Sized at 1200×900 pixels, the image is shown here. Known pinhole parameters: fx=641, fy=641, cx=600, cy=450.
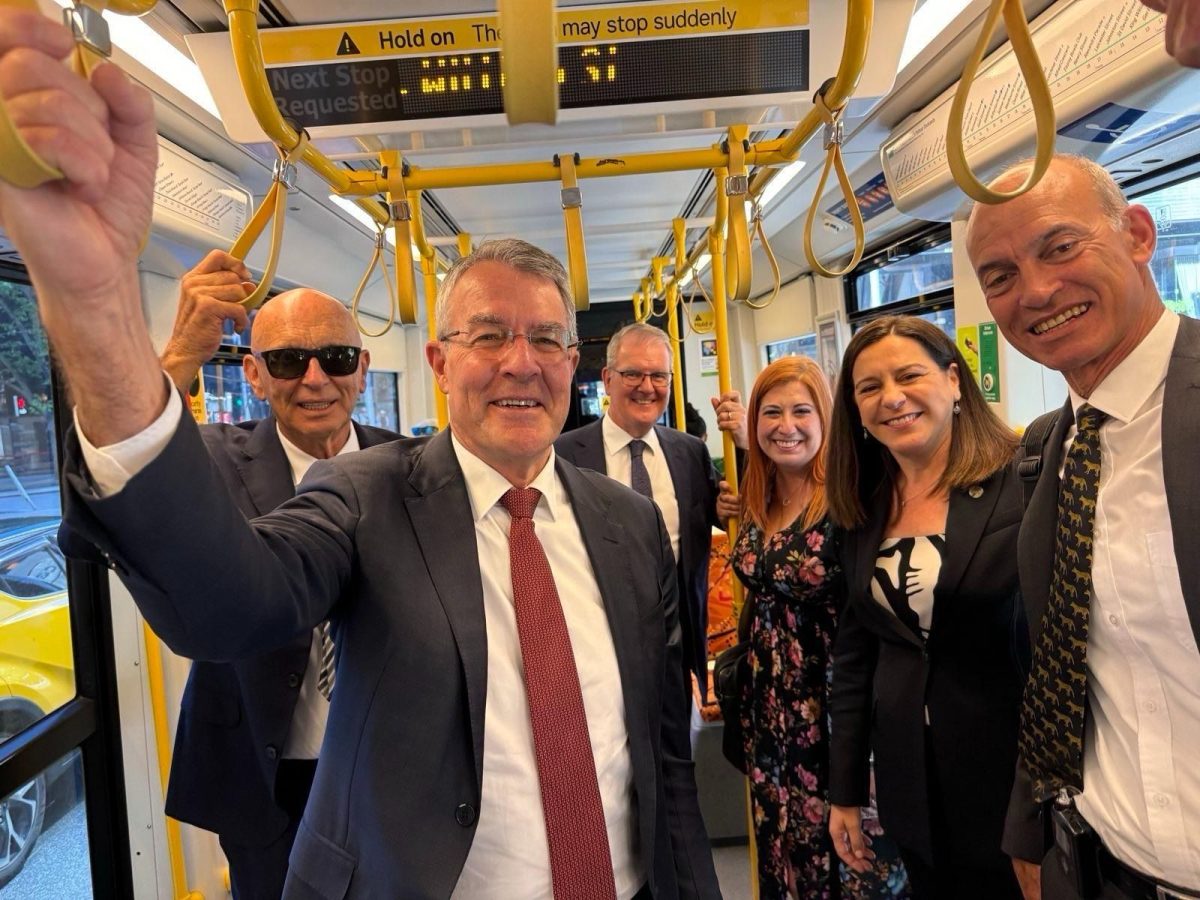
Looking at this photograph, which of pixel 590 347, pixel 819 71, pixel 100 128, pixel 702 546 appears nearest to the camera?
pixel 100 128

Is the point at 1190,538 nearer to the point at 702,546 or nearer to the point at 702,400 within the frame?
the point at 702,546

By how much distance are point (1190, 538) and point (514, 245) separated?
4.14 ft

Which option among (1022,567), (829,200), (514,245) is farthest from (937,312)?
(514,245)

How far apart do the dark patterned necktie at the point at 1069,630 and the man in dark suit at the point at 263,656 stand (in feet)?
5.32

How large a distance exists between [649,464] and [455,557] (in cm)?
205

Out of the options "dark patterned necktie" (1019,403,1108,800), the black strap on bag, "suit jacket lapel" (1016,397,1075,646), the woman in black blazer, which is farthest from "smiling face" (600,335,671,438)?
"dark patterned necktie" (1019,403,1108,800)

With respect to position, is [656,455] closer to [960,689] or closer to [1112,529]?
[960,689]

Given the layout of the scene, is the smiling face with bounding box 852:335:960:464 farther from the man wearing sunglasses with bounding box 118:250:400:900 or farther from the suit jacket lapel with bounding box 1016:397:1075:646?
the man wearing sunglasses with bounding box 118:250:400:900

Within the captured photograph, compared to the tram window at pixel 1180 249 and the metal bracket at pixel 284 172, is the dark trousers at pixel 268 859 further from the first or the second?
the tram window at pixel 1180 249

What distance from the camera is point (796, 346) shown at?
8.52m

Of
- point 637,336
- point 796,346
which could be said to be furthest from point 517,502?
point 796,346

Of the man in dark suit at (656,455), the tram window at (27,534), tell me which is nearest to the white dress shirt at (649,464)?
the man in dark suit at (656,455)

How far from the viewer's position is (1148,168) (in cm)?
287

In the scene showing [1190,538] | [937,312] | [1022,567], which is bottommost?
[1022,567]
